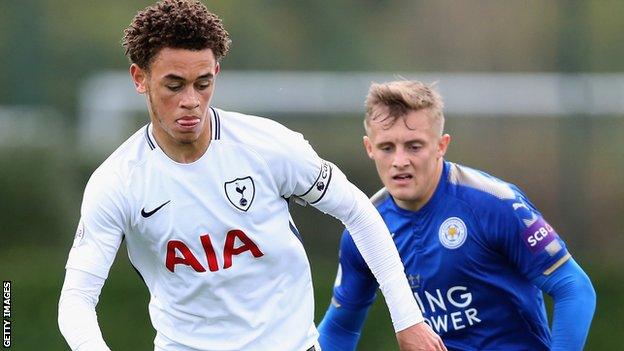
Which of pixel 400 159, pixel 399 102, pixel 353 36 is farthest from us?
pixel 353 36

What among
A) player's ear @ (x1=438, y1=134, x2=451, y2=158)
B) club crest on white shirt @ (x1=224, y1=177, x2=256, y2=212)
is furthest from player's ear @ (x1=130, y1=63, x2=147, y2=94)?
player's ear @ (x1=438, y1=134, x2=451, y2=158)

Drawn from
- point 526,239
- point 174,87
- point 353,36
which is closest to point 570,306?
point 526,239

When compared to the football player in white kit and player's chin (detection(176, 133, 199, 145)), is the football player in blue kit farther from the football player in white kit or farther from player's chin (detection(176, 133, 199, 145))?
player's chin (detection(176, 133, 199, 145))

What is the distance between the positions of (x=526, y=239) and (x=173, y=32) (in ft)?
5.43

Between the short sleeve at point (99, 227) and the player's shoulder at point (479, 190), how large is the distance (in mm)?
1511

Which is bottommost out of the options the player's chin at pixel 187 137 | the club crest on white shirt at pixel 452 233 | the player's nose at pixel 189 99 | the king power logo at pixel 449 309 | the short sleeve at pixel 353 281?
the king power logo at pixel 449 309

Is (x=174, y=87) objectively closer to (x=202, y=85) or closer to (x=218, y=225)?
(x=202, y=85)

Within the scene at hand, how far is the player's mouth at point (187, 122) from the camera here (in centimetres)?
475

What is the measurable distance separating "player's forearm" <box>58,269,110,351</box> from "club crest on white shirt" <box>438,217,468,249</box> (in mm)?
1523

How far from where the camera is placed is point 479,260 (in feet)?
17.9

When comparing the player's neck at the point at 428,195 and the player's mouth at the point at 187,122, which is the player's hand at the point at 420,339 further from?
the player's mouth at the point at 187,122

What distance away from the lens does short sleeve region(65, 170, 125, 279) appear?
4766mm

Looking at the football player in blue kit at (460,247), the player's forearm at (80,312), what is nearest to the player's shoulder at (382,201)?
the football player in blue kit at (460,247)

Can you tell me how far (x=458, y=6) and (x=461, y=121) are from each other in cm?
162
